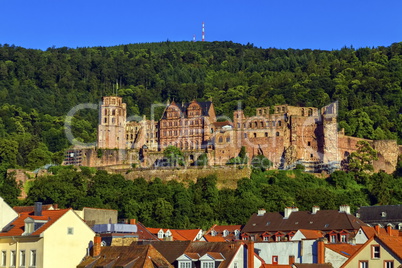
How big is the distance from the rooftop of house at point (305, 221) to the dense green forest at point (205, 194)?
26.4 ft

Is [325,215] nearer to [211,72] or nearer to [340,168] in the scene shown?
[340,168]

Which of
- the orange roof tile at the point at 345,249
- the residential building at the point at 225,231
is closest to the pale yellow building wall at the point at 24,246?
the orange roof tile at the point at 345,249

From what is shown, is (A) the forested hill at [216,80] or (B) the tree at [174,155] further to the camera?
(A) the forested hill at [216,80]

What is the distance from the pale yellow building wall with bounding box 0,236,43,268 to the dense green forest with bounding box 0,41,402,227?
40218mm

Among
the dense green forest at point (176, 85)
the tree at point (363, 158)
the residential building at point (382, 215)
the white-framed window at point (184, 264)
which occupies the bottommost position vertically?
the white-framed window at point (184, 264)

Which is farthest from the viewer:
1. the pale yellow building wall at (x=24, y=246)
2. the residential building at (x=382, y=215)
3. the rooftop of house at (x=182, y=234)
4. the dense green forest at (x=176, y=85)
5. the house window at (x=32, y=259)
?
the dense green forest at (x=176, y=85)

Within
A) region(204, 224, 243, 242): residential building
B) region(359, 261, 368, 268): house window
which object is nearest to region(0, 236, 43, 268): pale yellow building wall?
region(359, 261, 368, 268): house window

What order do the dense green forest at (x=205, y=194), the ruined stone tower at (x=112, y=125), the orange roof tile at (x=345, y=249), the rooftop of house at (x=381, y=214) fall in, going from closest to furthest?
the orange roof tile at (x=345, y=249), the rooftop of house at (x=381, y=214), the dense green forest at (x=205, y=194), the ruined stone tower at (x=112, y=125)

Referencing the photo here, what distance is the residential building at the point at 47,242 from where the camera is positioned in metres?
41.0

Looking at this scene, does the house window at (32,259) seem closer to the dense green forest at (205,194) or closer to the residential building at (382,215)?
the dense green forest at (205,194)

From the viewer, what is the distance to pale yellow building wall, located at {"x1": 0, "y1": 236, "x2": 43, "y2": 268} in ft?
134

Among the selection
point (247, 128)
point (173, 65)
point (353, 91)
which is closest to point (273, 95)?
point (353, 91)

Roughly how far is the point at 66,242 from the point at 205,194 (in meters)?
50.0

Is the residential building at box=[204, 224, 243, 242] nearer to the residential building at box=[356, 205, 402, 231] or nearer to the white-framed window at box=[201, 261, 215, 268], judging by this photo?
the residential building at box=[356, 205, 402, 231]
